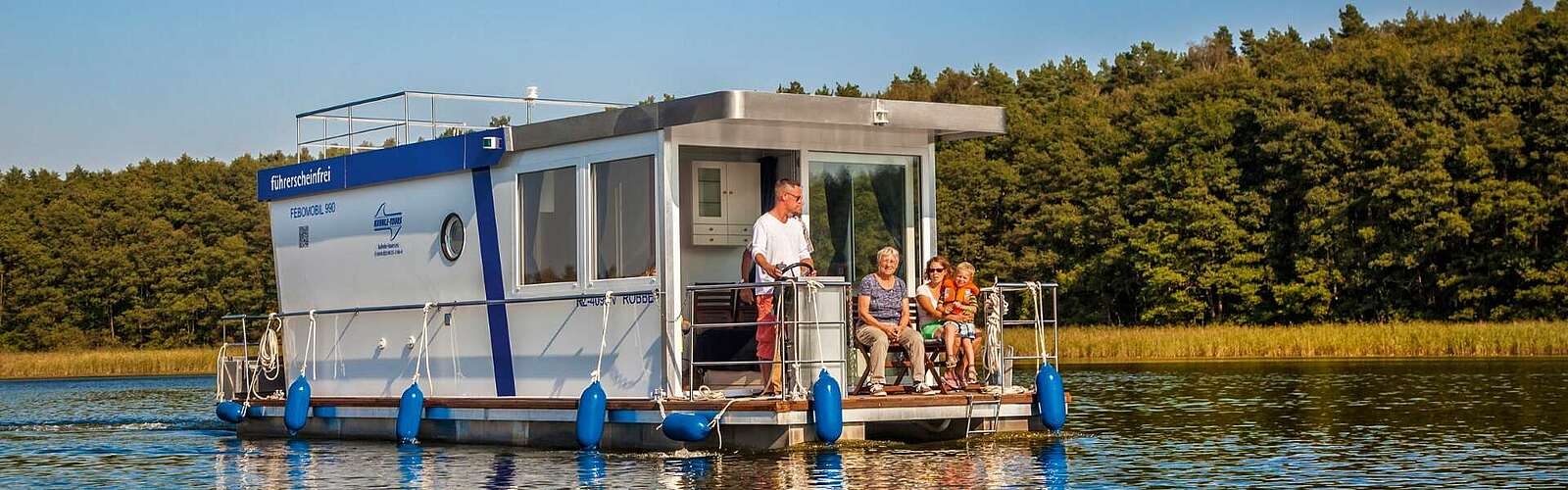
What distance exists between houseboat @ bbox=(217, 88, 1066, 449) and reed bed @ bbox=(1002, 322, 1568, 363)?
730 inches

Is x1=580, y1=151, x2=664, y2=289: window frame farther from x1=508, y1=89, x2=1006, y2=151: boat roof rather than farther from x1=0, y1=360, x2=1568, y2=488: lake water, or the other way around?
x1=0, y1=360, x2=1568, y2=488: lake water

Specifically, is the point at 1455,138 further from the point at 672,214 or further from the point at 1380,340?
the point at 672,214

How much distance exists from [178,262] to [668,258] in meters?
63.8

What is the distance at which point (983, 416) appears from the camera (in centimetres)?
1429

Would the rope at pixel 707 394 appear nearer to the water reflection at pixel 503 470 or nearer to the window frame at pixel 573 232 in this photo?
the water reflection at pixel 503 470

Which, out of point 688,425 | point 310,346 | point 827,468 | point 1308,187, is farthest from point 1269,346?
point 827,468

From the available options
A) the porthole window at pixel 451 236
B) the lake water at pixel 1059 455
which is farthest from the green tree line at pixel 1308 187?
the porthole window at pixel 451 236

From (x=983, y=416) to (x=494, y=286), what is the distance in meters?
4.18

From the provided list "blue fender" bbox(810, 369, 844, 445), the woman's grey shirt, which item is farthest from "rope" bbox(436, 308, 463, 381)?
"blue fender" bbox(810, 369, 844, 445)

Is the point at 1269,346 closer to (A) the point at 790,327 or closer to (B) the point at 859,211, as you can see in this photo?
(B) the point at 859,211

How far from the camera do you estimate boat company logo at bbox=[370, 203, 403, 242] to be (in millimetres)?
16781

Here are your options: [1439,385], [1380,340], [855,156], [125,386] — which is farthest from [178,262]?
[855,156]

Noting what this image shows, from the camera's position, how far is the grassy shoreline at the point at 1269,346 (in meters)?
35.9

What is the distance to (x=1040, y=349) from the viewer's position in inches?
575
